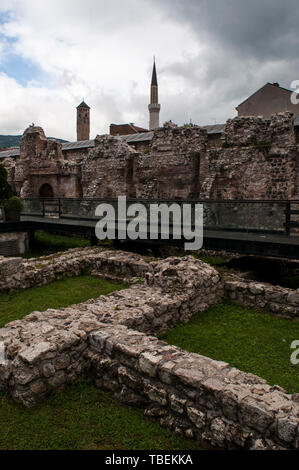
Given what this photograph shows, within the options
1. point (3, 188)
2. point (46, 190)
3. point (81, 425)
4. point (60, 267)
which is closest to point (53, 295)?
point (60, 267)

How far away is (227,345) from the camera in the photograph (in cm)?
560

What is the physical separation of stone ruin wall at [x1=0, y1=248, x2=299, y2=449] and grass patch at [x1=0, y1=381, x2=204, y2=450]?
123 millimetres

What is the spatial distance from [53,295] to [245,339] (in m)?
4.58

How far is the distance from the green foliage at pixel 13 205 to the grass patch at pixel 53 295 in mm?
6979

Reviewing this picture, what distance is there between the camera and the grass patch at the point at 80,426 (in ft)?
11.8

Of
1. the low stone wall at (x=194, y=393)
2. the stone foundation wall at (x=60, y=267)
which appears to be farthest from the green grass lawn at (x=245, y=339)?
the stone foundation wall at (x=60, y=267)

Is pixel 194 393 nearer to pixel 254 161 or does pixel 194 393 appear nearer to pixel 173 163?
pixel 254 161

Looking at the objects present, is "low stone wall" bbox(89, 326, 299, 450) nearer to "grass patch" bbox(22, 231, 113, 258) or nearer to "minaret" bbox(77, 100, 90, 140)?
"grass patch" bbox(22, 231, 113, 258)

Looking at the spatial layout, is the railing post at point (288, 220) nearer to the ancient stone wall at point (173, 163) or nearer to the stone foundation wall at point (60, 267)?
the stone foundation wall at point (60, 267)

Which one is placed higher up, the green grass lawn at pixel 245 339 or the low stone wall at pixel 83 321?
the low stone wall at pixel 83 321
